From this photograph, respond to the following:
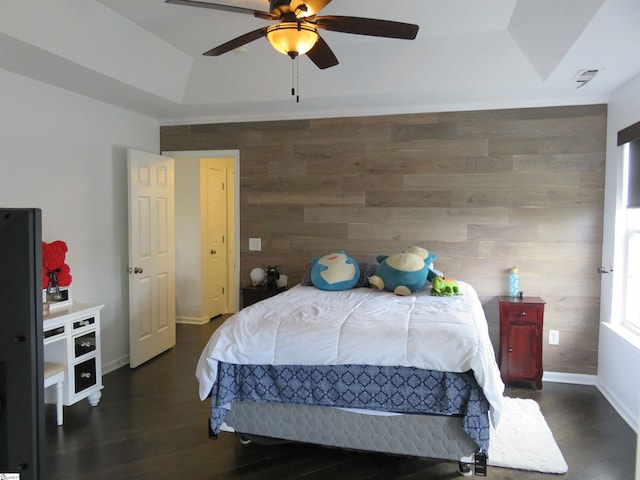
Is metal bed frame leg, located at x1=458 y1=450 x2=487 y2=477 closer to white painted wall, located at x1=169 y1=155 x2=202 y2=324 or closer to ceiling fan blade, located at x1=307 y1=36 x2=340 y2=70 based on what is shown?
ceiling fan blade, located at x1=307 y1=36 x2=340 y2=70

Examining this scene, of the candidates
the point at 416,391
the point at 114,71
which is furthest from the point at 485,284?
the point at 114,71

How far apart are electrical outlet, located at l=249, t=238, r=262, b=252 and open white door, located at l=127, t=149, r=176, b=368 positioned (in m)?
0.86

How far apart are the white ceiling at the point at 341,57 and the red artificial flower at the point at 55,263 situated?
1.23 metres

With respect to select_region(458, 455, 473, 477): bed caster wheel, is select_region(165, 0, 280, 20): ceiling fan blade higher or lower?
higher

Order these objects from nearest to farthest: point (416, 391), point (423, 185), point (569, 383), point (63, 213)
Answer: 1. point (416, 391)
2. point (63, 213)
3. point (569, 383)
4. point (423, 185)

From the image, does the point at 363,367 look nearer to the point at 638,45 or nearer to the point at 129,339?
the point at 638,45

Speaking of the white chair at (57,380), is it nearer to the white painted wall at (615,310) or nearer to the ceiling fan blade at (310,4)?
the ceiling fan blade at (310,4)

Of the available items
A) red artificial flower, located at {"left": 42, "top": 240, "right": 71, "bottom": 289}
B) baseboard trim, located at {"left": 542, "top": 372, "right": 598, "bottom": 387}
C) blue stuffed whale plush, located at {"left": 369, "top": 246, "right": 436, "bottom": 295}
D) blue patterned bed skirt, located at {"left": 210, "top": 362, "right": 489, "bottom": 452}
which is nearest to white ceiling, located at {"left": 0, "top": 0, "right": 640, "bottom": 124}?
red artificial flower, located at {"left": 42, "top": 240, "right": 71, "bottom": 289}

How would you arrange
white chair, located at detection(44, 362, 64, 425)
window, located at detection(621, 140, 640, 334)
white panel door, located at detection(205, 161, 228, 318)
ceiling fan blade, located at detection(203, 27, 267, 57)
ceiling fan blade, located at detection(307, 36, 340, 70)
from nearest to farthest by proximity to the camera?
1. ceiling fan blade, located at detection(203, 27, 267, 57)
2. ceiling fan blade, located at detection(307, 36, 340, 70)
3. white chair, located at detection(44, 362, 64, 425)
4. window, located at detection(621, 140, 640, 334)
5. white panel door, located at detection(205, 161, 228, 318)

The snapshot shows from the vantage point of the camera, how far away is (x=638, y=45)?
8.30ft

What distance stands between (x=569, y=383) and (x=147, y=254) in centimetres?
402

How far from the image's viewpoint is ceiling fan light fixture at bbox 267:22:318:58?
6.79ft

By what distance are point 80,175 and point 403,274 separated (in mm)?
2785

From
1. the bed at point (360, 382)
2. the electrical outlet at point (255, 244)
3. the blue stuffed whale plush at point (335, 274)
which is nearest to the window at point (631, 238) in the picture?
the bed at point (360, 382)
